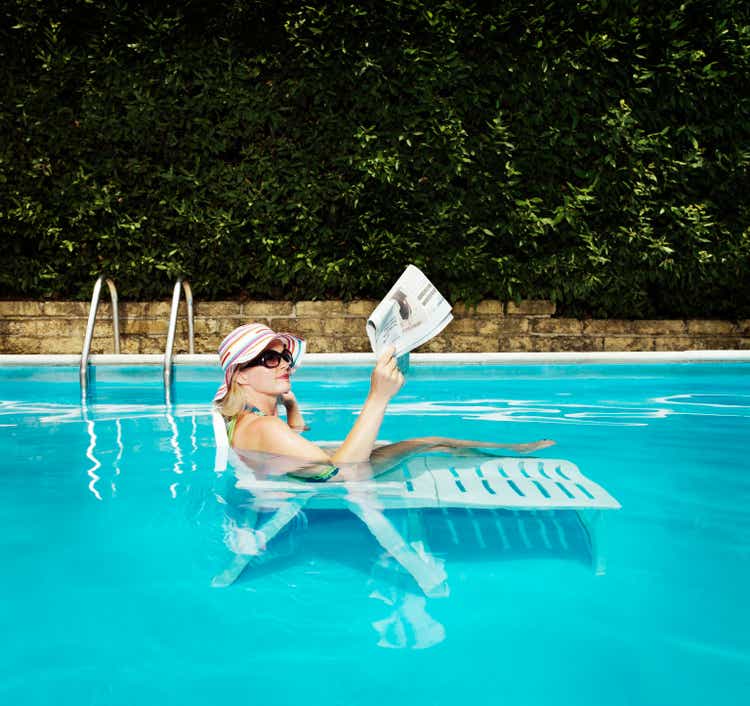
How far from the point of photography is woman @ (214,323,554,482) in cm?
289

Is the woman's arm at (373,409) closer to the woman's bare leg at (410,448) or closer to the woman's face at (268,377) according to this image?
the woman's bare leg at (410,448)

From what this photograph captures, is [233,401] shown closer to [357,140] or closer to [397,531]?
[397,531]

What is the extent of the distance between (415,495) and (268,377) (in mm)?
806

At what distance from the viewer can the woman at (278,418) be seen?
114 inches

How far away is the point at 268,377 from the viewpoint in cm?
317

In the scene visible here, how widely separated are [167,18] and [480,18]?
10.3 feet

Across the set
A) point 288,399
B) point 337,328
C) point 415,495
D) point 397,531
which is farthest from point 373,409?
point 337,328

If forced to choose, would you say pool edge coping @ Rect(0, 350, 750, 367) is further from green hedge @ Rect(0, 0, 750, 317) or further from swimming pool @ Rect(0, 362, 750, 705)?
green hedge @ Rect(0, 0, 750, 317)

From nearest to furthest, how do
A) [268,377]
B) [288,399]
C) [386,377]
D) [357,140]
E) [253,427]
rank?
[386,377] < [253,427] < [268,377] < [288,399] < [357,140]

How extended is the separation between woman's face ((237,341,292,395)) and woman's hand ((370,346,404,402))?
1.59 ft

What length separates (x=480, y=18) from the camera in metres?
8.45

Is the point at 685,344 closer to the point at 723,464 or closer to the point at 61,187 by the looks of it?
the point at 723,464

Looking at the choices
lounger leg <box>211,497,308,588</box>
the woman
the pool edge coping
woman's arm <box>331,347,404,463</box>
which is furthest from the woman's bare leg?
the pool edge coping

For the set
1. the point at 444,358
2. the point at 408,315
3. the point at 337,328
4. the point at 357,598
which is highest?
the point at 408,315
